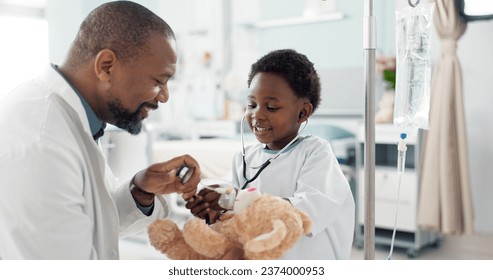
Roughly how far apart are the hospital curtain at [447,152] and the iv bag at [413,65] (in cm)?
181

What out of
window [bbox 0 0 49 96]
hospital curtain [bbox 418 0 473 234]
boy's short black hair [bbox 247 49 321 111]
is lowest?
hospital curtain [bbox 418 0 473 234]

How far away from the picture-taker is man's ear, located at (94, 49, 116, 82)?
805 millimetres

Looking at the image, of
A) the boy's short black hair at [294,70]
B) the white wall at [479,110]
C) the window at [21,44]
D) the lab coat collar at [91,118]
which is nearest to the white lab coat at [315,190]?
the boy's short black hair at [294,70]

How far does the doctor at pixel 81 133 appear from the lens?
0.71 metres

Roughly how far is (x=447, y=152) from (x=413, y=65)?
6.03 feet

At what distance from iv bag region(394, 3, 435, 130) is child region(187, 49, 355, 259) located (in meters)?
0.16

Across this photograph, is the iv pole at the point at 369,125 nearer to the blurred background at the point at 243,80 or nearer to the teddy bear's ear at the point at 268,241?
the teddy bear's ear at the point at 268,241

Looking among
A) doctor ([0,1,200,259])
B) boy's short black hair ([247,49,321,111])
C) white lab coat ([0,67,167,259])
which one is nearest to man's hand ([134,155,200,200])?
doctor ([0,1,200,259])

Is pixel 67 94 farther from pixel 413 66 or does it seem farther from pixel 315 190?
pixel 413 66

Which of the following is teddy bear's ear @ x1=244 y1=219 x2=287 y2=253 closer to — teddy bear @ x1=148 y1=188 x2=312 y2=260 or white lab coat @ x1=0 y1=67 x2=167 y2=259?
teddy bear @ x1=148 y1=188 x2=312 y2=260

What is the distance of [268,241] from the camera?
683mm

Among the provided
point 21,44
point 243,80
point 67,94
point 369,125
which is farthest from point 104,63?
point 243,80

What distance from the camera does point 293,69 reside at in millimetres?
987
